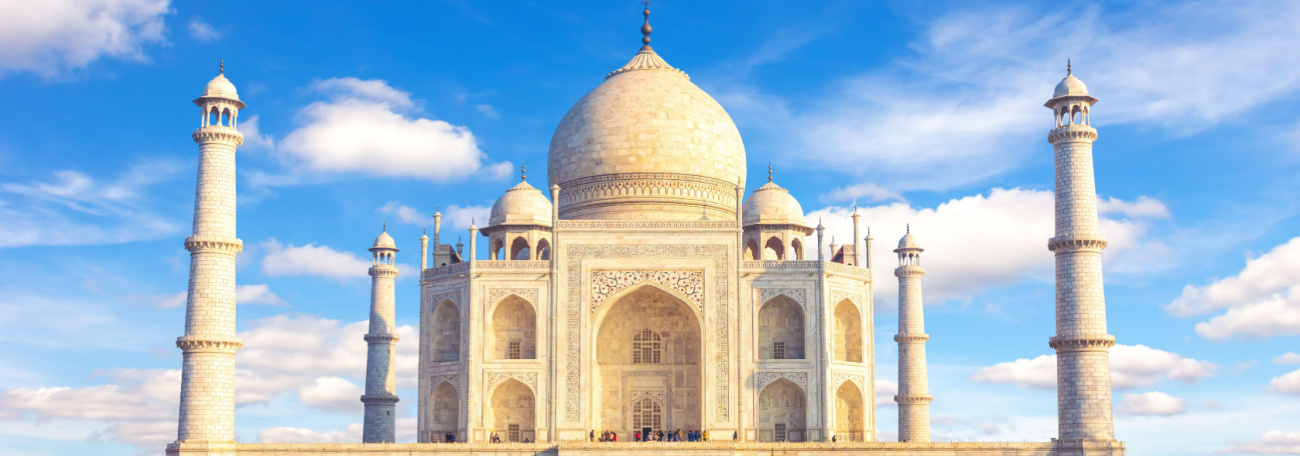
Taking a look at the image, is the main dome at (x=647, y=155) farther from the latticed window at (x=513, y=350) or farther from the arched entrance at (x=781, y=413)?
the arched entrance at (x=781, y=413)

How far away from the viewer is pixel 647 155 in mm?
31203

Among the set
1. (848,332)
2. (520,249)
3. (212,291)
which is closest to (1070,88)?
(848,332)

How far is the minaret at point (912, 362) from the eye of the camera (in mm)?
33938

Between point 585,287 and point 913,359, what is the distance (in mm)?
10391

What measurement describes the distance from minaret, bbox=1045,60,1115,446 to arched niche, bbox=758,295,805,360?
578 centimetres

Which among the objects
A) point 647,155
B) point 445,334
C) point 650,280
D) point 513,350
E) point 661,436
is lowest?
point 661,436

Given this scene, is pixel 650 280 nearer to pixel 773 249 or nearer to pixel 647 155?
pixel 773 249

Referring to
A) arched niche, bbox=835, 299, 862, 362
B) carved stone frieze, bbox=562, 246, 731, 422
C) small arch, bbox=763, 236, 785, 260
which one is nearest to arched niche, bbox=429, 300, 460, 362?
carved stone frieze, bbox=562, 246, 731, 422

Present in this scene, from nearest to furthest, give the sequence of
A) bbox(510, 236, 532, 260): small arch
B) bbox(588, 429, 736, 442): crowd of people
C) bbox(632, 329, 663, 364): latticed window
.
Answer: bbox(588, 429, 736, 442): crowd of people < bbox(632, 329, 663, 364): latticed window < bbox(510, 236, 532, 260): small arch

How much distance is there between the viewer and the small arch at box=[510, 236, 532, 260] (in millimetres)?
30453

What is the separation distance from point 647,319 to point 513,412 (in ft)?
11.8

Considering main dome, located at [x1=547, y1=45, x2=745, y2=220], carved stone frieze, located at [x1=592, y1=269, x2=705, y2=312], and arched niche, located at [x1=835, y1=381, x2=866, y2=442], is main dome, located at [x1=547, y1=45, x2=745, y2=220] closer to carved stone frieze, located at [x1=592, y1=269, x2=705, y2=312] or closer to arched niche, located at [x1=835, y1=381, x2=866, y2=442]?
carved stone frieze, located at [x1=592, y1=269, x2=705, y2=312]

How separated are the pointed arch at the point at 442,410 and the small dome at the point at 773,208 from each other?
25.1 feet

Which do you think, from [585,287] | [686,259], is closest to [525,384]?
[585,287]
